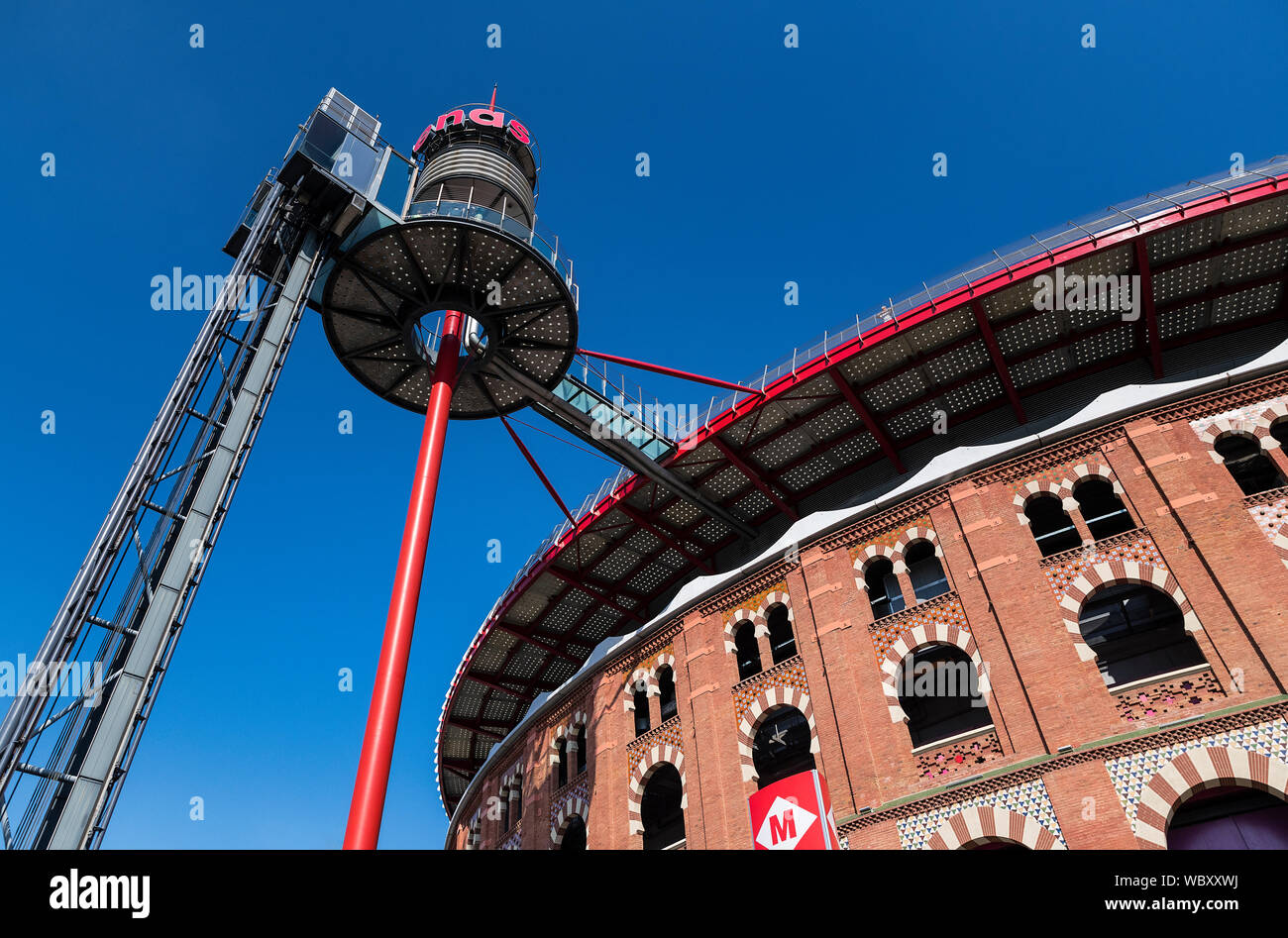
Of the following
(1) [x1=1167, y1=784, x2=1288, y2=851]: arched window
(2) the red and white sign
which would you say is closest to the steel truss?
(2) the red and white sign

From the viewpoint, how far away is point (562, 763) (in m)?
28.3

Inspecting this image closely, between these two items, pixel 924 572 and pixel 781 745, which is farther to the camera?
pixel 781 745

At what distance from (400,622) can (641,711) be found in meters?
11.8

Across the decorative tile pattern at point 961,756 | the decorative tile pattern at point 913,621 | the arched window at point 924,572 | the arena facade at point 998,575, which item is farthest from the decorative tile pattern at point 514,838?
the arched window at point 924,572

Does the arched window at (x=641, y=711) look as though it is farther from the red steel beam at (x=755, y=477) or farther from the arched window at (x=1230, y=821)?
the arched window at (x=1230, y=821)

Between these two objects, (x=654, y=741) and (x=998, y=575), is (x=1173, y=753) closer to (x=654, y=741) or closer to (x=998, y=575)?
(x=998, y=575)

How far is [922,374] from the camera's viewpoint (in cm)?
2180

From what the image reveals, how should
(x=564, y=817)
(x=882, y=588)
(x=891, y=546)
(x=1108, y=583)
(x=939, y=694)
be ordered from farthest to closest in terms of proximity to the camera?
1. (x=564, y=817)
2. (x=882, y=588)
3. (x=891, y=546)
4. (x=939, y=694)
5. (x=1108, y=583)

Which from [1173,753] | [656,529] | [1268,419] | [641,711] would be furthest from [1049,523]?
[641,711]

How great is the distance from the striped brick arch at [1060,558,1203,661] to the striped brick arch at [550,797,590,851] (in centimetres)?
1548
